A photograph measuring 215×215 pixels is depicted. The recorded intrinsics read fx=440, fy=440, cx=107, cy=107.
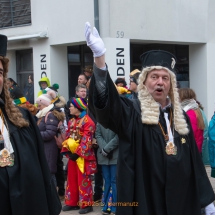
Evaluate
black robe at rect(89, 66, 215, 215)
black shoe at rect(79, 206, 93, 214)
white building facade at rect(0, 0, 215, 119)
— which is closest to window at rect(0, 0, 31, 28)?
white building facade at rect(0, 0, 215, 119)

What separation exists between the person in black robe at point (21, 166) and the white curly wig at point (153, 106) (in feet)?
2.64

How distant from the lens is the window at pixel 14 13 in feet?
40.9

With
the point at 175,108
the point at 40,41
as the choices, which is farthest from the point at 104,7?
the point at 175,108

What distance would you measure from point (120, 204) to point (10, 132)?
36.3 inches

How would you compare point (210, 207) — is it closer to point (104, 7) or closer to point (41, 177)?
point (41, 177)

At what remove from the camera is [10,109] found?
2.96 meters

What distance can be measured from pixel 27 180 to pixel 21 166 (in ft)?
0.32

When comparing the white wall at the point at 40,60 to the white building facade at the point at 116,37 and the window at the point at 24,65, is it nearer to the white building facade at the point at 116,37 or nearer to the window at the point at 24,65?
the white building facade at the point at 116,37

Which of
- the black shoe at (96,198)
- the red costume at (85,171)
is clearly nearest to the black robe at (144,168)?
the red costume at (85,171)

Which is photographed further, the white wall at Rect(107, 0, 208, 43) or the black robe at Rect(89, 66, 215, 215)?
the white wall at Rect(107, 0, 208, 43)

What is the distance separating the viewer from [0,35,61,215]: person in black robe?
9.03ft

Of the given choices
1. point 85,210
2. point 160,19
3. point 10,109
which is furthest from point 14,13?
point 10,109

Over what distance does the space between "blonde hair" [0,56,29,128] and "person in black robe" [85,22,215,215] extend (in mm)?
484

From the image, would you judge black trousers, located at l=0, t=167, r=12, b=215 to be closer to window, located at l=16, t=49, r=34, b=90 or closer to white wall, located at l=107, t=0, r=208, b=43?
white wall, located at l=107, t=0, r=208, b=43
